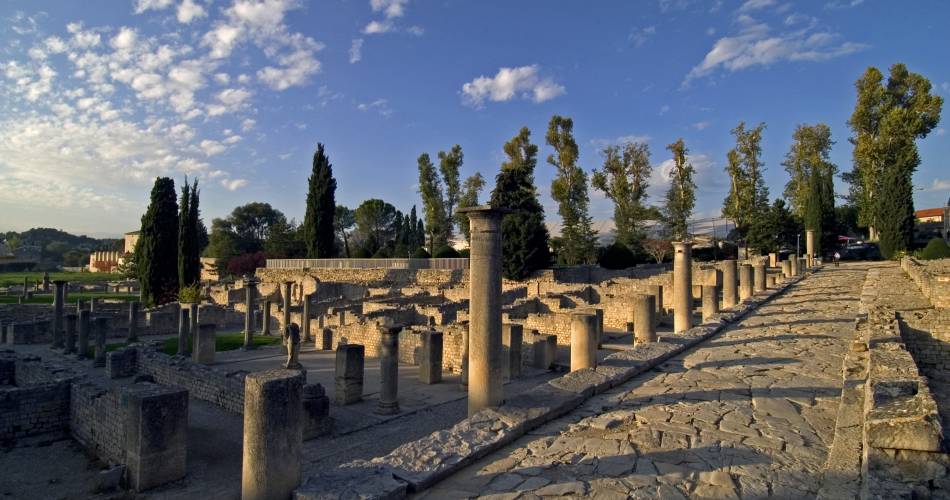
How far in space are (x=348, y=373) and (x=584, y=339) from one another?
5.54 metres

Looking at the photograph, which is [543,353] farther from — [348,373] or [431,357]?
[348,373]

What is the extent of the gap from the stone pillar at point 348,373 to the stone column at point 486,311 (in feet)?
19.8

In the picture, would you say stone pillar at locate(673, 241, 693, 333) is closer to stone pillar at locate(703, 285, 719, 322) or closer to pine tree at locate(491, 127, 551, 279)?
stone pillar at locate(703, 285, 719, 322)

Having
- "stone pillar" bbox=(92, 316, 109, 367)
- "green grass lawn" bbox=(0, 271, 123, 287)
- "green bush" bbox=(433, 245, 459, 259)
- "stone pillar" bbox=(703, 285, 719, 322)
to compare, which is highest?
"green bush" bbox=(433, 245, 459, 259)

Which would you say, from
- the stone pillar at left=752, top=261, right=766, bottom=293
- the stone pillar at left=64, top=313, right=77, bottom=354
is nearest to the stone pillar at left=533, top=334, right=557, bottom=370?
the stone pillar at left=752, top=261, right=766, bottom=293

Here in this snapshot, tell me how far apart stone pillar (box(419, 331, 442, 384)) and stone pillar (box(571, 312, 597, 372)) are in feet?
16.9

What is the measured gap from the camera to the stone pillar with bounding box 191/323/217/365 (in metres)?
16.5

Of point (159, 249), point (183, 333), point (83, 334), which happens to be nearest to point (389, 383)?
point (183, 333)

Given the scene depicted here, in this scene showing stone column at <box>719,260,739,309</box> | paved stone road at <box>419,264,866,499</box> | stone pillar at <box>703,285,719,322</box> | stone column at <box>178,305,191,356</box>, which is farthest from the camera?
stone column at <box>178,305,191,356</box>

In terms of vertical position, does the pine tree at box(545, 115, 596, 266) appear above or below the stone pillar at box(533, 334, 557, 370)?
above

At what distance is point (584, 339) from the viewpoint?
28.5 ft

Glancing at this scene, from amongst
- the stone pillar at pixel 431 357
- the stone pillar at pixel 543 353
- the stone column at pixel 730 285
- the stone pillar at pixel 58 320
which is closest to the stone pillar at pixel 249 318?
the stone pillar at pixel 58 320

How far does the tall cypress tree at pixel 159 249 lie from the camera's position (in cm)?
3338

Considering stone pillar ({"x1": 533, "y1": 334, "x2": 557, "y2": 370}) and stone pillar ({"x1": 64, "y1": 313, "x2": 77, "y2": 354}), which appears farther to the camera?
stone pillar ({"x1": 64, "y1": 313, "x2": 77, "y2": 354})
